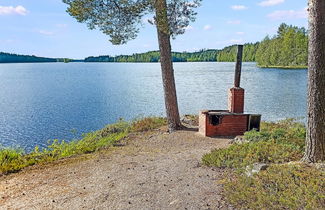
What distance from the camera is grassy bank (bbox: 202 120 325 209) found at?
4543 mm

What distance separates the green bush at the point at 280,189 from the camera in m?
4.48

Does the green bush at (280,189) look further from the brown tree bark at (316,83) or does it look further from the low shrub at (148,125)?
the low shrub at (148,125)

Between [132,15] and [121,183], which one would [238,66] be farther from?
[121,183]

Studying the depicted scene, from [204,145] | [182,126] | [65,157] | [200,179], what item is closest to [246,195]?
[200,179]

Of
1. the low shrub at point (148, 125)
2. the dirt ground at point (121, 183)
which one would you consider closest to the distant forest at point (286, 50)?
the low shrub at point (148, 125)

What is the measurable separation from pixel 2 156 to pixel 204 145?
18.6 ft

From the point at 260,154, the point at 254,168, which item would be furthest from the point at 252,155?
the point at 254,168

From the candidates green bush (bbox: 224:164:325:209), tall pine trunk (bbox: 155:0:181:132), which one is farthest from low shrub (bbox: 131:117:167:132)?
green bush (bbox: 224:164:325:209)

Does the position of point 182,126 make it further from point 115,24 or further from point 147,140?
point 115,24

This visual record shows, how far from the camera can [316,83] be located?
19.7 ft

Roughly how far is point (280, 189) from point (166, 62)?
7318 mm

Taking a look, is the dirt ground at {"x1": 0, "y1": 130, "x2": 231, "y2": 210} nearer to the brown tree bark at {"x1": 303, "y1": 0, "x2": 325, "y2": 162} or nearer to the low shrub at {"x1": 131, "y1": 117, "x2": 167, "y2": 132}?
the brown tree bark at {"x1": 303, "y1": 0, "x2": 325, "y2": 162}

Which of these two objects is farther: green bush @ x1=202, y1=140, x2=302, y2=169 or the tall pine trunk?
A: the tall pine trunk

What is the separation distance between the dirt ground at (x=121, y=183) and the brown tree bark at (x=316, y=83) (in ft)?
6.04
